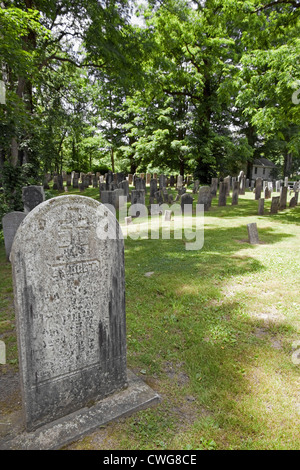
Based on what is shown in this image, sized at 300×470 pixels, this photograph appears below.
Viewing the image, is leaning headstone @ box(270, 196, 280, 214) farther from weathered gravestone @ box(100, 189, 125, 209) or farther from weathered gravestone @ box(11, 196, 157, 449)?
weathered gravestone @ box(11, 196, 157, 449)

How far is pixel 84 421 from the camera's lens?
244 cm

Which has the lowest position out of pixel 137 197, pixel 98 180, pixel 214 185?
pixel 137 197

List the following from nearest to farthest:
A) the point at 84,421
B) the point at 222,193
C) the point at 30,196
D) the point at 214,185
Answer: the point at 84,421
the point at 30,196
the point at 222,193
the point at 214,185

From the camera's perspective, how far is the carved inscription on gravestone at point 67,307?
2219mm

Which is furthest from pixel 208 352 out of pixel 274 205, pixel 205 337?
pixel 274 205

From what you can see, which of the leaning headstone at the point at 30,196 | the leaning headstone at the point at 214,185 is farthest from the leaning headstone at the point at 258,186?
the leaning headstone at the point at 30,196

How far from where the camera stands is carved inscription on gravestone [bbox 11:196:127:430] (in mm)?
2219

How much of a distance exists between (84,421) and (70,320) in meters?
0.87

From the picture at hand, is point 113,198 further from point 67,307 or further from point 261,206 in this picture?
point 67,307

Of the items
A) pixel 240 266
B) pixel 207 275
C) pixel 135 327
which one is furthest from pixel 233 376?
pixel 240 266

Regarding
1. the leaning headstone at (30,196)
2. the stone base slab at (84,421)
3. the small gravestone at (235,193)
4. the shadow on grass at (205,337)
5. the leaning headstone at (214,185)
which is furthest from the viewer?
the leaning headstone at (214,185)

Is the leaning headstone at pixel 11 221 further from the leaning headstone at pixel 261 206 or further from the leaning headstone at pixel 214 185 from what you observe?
the leaning headstone at pixel 214 185

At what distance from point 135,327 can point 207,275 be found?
2.31 metres

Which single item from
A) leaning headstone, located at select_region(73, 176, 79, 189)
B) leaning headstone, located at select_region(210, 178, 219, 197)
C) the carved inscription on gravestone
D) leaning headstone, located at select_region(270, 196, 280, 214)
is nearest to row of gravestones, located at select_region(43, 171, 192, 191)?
leaning headstone, located at select_region(73, 176, 79, 189)
